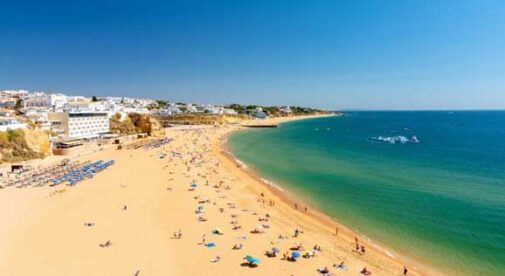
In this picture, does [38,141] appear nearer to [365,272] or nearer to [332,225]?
[332,225]

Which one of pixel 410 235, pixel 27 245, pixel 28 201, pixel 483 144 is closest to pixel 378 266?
pixel 410 235

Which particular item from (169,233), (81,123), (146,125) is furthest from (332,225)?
(146,125)

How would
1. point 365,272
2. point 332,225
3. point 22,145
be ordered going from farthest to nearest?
point 22,145, point 332,225, point 365,272

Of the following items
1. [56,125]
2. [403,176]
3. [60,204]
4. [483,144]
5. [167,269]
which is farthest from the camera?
[483,144]

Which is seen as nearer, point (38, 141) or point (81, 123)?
point (38, 141)

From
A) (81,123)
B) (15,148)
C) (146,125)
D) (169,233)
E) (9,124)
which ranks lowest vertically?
(169,233)

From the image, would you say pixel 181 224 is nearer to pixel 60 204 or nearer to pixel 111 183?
pixel 60 204

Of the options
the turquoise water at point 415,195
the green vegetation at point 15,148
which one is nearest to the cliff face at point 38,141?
the green vegetation at point 15,148

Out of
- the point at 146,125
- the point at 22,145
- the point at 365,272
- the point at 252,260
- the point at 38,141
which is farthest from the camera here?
the point at 146,125
